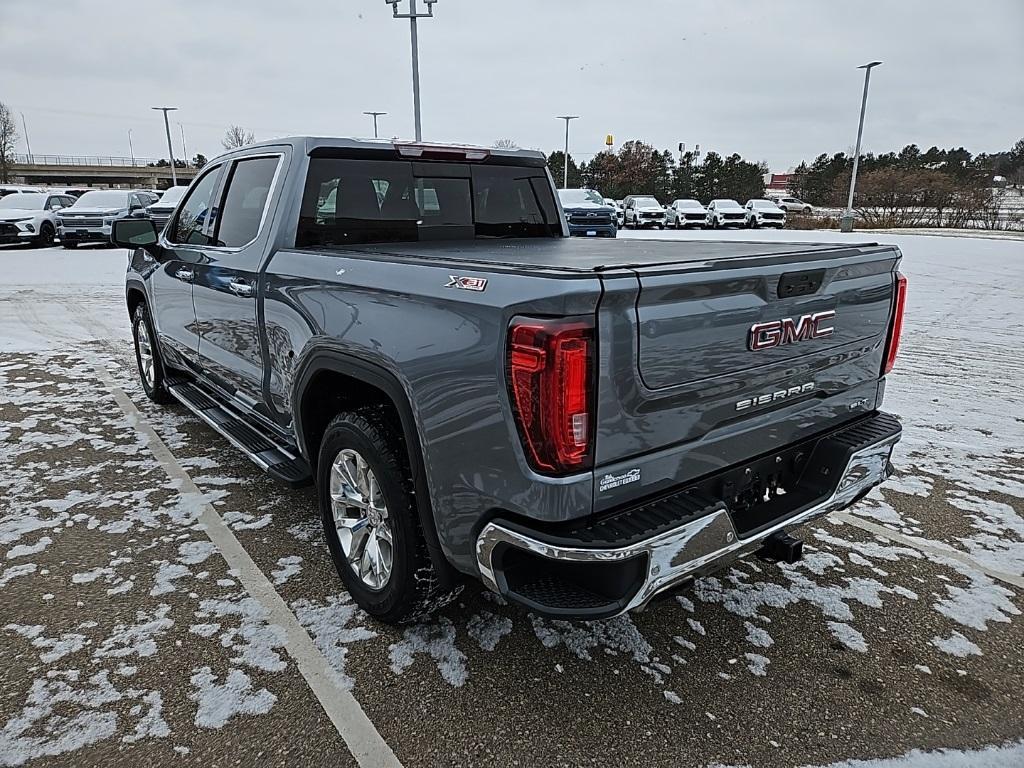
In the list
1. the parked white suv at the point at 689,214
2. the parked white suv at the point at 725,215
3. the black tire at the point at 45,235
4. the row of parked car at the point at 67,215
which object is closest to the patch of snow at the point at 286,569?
the row of parked car at the point at 67,215

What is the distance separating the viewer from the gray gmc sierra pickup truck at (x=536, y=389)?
2.07 meters

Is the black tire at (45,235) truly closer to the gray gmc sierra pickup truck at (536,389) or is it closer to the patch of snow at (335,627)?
the gray gmc sierra pickup truck at (536,389)

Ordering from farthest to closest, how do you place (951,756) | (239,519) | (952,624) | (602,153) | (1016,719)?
(602,153), (239,519), (952,624), (1016,719), (951,756)

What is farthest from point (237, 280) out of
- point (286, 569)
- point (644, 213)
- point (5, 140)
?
point (5, 140)

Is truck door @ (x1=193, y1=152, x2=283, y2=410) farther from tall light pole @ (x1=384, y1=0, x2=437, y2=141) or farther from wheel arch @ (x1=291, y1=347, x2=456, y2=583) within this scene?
tall light pole @ (x1=384, y1=0, x2=437, y2=141)

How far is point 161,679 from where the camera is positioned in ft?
8.63

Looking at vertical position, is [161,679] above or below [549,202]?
below

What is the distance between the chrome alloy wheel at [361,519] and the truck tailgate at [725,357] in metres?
1.05

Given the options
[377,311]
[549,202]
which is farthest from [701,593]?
[549,202]

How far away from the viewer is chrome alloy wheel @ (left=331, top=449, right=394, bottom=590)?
112 inches

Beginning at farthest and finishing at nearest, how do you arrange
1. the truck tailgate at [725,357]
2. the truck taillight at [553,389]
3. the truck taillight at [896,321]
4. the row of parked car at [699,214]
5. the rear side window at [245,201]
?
the row of parked car at [699,214]
the rear side window at [245,201]
the truck taillight at [896,321]
the truck tailgate at [725,357]
the truck taillight at [553,389]

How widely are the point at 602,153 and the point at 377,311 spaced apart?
211ft

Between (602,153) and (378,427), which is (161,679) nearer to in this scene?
(378,427)

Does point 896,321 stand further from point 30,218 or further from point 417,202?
point 30,218
